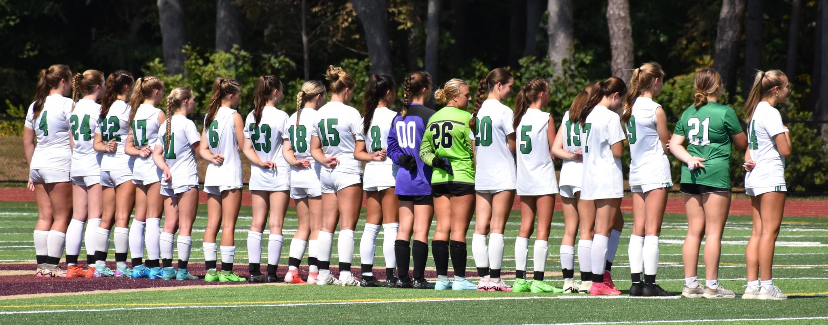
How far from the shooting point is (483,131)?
11.9m

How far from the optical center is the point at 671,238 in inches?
798

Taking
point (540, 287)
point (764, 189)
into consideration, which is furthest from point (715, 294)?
point (540, 287)

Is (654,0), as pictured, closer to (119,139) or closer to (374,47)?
(374,47)

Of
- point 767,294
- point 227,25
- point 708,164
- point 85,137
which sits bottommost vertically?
point 767,294

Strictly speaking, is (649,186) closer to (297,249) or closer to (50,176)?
(297,249)

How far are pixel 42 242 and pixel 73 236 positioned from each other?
1.21 feet

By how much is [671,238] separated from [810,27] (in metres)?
25.6

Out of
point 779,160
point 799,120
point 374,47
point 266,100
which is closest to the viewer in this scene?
point 779,160

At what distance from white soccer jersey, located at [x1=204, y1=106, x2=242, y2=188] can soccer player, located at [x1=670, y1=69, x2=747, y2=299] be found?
4.26 m

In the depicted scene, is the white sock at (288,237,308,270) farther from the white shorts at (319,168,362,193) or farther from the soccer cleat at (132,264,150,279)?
the soccer cleat at (132,264,150,279)

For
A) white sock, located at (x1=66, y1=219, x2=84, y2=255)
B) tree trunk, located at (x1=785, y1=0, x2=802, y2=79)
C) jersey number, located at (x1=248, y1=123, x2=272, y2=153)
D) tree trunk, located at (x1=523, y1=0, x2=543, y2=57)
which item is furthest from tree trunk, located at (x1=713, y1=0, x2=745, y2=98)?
white sock, located at (x1=66, y1=219, x2=84, y2=255)

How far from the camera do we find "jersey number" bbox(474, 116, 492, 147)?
1180cm

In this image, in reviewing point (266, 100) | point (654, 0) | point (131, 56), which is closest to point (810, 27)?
point (654, 0)

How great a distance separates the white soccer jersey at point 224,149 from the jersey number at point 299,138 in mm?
615
